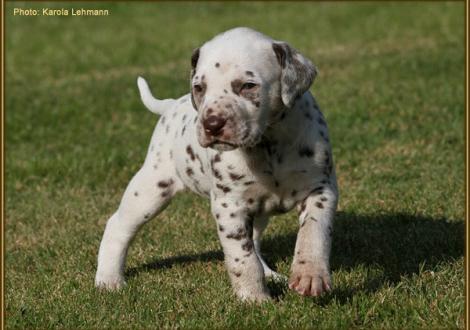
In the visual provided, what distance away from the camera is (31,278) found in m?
7.17

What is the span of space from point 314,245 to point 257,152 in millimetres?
740

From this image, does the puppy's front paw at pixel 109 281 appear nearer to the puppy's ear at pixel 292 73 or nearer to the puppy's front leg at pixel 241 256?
the puppy's front leg at pixel 241 256

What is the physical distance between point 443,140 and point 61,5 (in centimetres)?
1759

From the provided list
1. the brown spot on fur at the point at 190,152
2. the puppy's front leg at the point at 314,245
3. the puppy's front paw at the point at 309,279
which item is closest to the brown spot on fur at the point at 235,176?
the puppy's front leg at the point at 314,245

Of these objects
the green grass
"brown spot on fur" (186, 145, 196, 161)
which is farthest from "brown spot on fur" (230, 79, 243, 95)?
the green grass

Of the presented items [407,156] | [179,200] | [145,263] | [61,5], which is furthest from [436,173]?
[61,5]

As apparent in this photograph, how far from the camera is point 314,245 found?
17.8 feet

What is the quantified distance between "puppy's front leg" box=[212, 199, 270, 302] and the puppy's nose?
2.43ft

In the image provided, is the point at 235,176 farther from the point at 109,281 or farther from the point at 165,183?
the point at 109,281

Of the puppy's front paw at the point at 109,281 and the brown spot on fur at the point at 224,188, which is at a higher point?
the brown spot on fur at the point at 224,188

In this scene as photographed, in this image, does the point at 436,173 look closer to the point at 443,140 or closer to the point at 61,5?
the point at 443,140

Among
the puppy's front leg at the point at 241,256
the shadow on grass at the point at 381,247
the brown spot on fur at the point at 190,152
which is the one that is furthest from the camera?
the shadow on grass at the point at 381,247

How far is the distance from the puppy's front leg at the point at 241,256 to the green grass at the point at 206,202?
12 cm

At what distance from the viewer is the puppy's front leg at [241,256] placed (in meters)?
5.68
